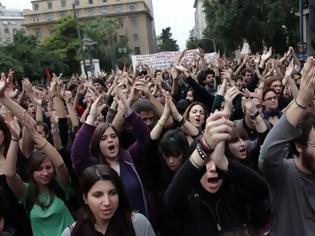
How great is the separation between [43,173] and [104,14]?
3590 inches

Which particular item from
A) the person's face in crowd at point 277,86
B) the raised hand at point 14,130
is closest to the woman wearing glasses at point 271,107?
the person's face in crowd at point 277,86

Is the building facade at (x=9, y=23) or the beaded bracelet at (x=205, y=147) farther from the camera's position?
the building facade at (x=9, y=23)

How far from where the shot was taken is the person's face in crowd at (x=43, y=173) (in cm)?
348

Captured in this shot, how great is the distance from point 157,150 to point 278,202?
148cm

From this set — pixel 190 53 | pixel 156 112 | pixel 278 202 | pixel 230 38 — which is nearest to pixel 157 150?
pixel 156 112

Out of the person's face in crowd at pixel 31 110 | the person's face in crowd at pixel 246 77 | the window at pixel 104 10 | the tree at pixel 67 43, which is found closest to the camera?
the person's face in crowd at pixel 31 110

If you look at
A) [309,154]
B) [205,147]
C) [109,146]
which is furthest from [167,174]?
[205,147]

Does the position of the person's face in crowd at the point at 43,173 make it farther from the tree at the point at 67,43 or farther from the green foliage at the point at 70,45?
the tree at the point at 67,43

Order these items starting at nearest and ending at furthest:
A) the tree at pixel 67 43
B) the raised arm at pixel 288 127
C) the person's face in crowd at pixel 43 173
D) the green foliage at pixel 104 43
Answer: the raised arm at pixel 288 127 < the person's face in crowd at pixel 43 173 < the green foliage at pixel 104 43 < the tree at pixel 67 43

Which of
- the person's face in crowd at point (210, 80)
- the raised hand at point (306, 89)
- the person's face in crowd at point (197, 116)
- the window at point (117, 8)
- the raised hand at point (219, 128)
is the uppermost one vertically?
the window at point (117, 8)

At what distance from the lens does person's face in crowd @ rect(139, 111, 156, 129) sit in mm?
4941

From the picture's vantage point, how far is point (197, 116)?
4953mm

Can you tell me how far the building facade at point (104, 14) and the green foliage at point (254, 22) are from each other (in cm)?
5957

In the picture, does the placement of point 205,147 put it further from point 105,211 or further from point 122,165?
point 122,165
